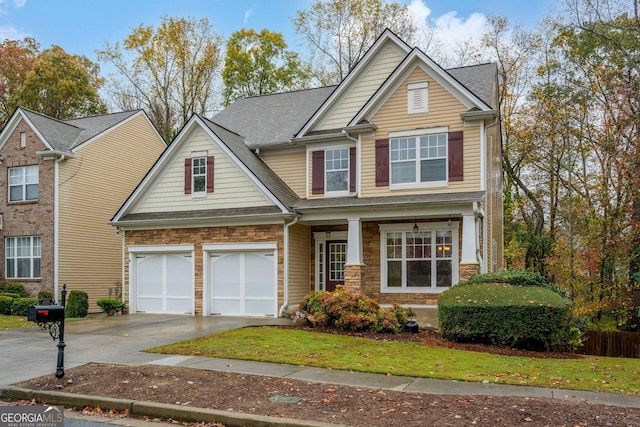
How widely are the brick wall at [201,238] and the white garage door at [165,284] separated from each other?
0.39m

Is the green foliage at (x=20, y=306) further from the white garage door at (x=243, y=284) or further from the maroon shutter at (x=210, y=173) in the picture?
the maroon shutter at (x=210, y=173)

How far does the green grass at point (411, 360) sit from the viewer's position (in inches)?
358

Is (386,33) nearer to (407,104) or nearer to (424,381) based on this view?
(407,104)

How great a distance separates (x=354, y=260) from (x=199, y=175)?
604 cm

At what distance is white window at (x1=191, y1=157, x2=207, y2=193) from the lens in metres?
19.2

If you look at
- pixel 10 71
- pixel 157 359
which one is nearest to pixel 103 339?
pixel 157 359

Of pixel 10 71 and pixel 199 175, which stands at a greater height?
pixel 10 71

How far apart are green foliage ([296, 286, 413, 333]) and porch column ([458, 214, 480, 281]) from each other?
1901 mm

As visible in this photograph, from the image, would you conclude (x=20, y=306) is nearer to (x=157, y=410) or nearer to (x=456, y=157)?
(x=456, y=157)

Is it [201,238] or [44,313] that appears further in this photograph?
[201,238]

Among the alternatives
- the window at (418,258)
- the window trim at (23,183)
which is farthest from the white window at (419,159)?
the window trim at (23,183)

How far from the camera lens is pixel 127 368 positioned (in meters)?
9.70

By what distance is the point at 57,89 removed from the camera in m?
35.6

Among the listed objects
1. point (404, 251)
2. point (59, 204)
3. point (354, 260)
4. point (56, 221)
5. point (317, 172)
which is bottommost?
point (354, 260)
